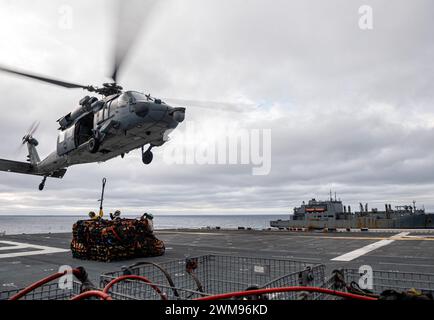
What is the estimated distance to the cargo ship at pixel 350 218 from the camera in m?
59.3

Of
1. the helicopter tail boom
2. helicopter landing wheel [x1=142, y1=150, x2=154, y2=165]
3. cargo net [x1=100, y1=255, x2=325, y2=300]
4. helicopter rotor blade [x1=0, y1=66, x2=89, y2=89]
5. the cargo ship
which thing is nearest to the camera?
cargo net [x1=100, y1=255, x2=325, y2=300]

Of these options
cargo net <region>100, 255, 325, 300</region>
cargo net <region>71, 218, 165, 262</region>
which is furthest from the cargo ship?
cargo net <region>100, 255, 325, 300</region>

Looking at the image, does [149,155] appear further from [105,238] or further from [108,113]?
[105,238]

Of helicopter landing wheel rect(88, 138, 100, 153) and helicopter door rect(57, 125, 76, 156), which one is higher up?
helicopter door rect(57, 125, 76, 156)

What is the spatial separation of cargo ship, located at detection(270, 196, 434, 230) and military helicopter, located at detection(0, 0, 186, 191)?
49753 mm

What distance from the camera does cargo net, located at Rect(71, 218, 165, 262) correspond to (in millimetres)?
15375

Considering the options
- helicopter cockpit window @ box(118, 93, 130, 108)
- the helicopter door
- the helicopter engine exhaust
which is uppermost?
helicopter cockpit window @ box(118, 93, 130, 108)

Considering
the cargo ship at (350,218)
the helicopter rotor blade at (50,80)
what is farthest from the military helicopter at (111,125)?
the cargo ship at (350,218)

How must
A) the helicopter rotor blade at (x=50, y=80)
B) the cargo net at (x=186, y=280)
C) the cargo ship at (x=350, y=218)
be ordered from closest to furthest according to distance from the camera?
the cargo net at (x=186, y=280)
the helicopter rotor blade at (x=50, y=80)
the cargo ship at (x=350, y=218)

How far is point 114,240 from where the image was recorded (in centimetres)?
1547

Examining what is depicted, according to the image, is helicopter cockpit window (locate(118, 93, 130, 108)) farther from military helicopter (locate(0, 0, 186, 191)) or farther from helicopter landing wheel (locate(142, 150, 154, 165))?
helicopter landing wheel (locate(142, 150, 154, 165))

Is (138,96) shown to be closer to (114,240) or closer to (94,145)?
(94,145)

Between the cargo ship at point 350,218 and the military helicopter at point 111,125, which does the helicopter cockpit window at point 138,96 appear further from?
the cargo ship at point 350,218
